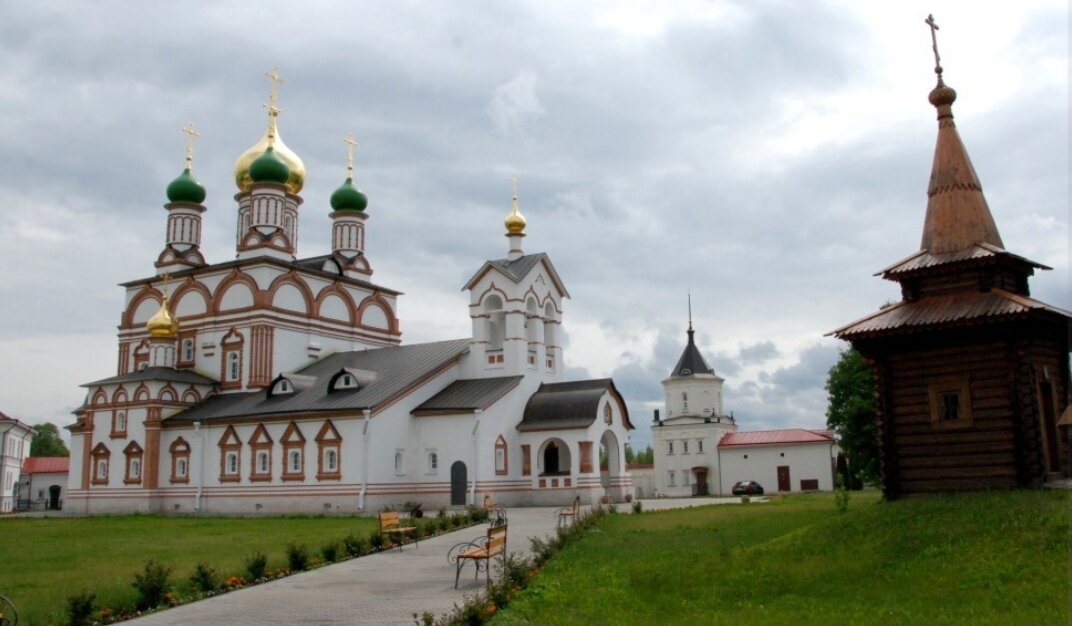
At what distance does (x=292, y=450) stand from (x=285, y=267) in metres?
10.5

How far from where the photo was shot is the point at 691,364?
59.8 m

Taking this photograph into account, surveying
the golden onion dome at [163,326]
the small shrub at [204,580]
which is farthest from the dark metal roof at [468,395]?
the small shrub at [204,580]

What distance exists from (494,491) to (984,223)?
20958 mm

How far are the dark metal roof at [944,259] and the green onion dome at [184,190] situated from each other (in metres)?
39.5

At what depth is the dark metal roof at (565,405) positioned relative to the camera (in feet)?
116

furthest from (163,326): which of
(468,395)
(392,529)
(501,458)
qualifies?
(392,529)

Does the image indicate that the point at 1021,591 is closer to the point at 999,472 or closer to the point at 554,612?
the point at 554,612

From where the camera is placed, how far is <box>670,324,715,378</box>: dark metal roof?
195 ft

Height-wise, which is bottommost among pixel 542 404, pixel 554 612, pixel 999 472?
pixel 554 612

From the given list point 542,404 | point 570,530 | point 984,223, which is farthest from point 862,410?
point 570,530

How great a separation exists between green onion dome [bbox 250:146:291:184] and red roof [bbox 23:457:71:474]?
2962 cm

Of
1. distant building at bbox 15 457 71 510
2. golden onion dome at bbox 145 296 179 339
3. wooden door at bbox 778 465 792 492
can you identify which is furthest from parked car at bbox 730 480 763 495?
distant building at bbox 15 457 71 510

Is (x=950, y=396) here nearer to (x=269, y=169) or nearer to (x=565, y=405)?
(x=565, y=405)

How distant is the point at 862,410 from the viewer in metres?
33.8
